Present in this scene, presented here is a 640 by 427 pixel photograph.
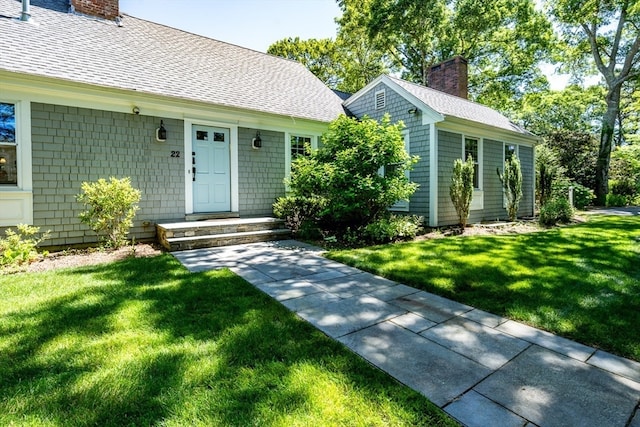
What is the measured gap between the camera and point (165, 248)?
586 centimetres

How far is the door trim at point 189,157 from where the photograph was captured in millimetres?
7008

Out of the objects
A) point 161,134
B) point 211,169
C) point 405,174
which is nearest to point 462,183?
point 405,174

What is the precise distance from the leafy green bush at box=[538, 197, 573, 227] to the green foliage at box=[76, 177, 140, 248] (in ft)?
32.9

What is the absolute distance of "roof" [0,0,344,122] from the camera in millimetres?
5863

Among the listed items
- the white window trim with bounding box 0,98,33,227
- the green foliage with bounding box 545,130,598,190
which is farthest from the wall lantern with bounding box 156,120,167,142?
the green foliage with bounding box 545,130,598,190

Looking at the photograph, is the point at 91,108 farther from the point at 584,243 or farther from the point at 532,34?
the point at 532,34

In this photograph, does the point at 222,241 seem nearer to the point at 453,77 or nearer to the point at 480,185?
the point at 480,185

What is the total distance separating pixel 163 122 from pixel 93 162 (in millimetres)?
1510

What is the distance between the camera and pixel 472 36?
1844cm

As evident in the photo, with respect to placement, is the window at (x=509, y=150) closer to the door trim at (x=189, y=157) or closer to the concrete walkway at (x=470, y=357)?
the door trim at (x=189, y=157)

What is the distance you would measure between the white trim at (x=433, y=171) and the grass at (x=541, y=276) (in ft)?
6.16

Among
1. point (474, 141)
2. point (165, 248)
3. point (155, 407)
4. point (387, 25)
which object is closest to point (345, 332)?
point (155, 407)

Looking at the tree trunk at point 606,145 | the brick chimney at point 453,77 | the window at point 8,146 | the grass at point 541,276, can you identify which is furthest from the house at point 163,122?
the tree trunk at point 606,145

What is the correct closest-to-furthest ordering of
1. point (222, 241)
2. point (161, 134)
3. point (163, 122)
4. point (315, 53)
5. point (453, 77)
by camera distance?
point (222, 241)
point (161, 134)
point (163, 122)
point (453, 77)
point (315, 53)
